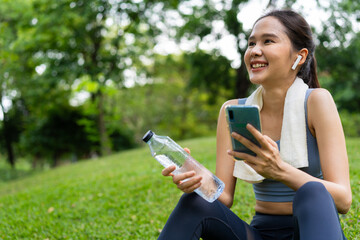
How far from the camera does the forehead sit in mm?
2014

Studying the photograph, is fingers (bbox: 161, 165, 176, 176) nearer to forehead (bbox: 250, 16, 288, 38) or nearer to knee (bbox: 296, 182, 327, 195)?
knee (bbox: 296, 182, 327, 195)

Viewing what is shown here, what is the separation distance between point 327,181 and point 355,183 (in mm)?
3213

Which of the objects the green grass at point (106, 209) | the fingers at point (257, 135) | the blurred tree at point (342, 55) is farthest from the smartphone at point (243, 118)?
the blurred tree at point (342, 55)

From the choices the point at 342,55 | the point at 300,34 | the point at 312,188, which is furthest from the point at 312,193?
the point at 342,55

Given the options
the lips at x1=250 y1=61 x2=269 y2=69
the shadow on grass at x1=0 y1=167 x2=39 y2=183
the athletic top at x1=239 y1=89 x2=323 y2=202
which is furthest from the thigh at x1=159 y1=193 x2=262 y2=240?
the shadow on grass at x1=0 y1=167 x2=39 y2=183

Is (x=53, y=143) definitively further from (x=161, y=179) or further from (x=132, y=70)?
(x=161, y=179)

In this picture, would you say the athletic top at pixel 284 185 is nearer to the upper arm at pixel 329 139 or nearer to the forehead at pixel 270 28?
the upper arm at pixel 329 139

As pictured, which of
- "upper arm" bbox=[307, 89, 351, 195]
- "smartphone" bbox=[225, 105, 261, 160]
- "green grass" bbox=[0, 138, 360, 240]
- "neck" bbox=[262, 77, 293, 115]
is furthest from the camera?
"green grass" bbox=[0, 138, 360, 240]

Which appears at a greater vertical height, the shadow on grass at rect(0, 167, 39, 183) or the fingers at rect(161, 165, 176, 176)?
the fingers at rect(161, 165, 176, 176)

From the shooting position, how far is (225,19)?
44.3 ft

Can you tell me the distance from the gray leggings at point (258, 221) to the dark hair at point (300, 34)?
79 centimetres

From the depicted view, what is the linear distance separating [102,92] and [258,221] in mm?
13942

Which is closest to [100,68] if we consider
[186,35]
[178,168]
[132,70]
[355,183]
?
[132,70]

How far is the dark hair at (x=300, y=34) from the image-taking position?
6.68ft
